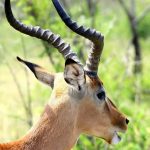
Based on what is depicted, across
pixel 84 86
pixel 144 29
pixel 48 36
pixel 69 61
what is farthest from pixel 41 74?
pixel 144 29

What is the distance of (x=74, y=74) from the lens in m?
4.82

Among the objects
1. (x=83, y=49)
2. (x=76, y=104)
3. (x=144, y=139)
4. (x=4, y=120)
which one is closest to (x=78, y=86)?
(x=76, y=104)

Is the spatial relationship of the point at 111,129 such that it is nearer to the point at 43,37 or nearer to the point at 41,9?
the point at 43,37

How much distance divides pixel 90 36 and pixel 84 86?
45 cm

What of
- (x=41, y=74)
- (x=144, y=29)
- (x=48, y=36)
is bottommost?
(x=41, y=74)

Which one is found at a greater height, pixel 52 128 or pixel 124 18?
pixel 124 18

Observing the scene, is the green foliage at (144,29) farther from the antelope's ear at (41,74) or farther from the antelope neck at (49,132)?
the antelope neck at (49,132)

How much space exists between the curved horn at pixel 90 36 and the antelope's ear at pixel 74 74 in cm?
23

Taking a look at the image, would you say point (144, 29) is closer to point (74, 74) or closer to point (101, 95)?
point (101, 95)

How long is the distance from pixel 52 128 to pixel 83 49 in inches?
147

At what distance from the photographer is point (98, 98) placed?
5152 millimetres

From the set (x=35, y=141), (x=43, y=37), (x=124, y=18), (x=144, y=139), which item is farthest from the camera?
(x=124, y=18)

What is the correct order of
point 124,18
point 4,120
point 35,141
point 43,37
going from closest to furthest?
point 35,141, point 43,37, point 4,120, point 124,18

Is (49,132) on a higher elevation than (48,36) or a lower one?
lower
